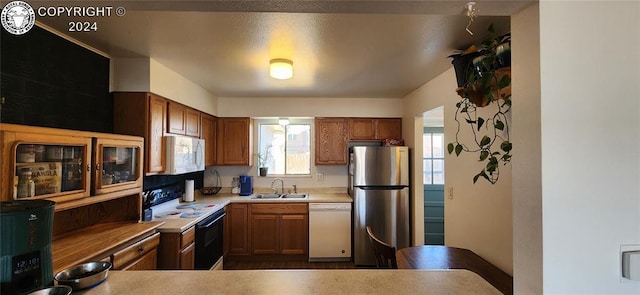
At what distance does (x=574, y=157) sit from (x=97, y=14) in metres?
2.43

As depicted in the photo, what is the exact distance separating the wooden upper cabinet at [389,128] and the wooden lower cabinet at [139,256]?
120 inches

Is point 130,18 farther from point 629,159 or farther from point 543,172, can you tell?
point 629,159

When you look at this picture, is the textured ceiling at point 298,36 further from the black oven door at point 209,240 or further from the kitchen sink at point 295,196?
the kitchen sink at point 295,196

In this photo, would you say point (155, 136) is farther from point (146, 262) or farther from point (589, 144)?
point (589, 144)

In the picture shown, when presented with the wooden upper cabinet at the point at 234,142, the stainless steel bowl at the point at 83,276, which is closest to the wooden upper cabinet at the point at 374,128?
the wooden upper cabinet at the point at 234,142

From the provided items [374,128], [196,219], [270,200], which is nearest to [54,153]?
[196,219]

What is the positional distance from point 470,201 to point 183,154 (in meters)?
2.78

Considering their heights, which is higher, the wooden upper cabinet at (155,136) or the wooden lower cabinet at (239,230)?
the wooden upper cabinet at (155,136)

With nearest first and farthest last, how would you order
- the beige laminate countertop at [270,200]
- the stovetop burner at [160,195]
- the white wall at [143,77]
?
the white wall at [143,77] → the stovetop burner at [160,195] → the beige laminate countertop at [270,200]

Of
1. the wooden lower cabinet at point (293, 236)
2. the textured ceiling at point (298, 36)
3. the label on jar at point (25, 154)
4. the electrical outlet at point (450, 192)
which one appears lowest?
the wooden lower cabinet at point (293, 236)

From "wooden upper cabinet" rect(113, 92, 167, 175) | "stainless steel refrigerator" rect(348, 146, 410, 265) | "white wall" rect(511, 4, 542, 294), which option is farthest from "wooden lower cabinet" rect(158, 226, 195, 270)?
"white wall" rect(511, 4, 542, 294)

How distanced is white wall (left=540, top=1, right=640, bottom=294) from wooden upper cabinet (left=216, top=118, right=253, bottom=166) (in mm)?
3672

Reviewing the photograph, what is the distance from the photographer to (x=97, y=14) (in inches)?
65.2

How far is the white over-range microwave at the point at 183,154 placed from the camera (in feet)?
8.75
